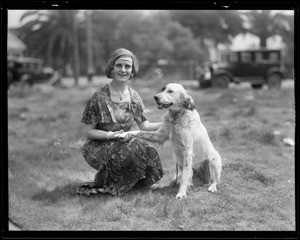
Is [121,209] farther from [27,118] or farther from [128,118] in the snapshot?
[27,118]

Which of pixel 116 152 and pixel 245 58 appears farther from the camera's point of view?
pixel 245 58

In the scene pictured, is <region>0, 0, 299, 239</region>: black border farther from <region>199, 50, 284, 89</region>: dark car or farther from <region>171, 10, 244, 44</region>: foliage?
<region>199, 50, 284, 89</region>: dark car

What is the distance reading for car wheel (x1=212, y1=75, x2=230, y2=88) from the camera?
50.8 ft

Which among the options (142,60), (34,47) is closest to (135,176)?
(142,60)

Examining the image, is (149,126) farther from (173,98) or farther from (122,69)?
(122,69)

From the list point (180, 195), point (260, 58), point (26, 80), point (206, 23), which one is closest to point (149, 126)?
point (180, 195)

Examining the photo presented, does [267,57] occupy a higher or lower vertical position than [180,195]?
higher

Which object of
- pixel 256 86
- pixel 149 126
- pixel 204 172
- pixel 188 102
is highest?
pixel 256 86

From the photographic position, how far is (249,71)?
1566 centimetres

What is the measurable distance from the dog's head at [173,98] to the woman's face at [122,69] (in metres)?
A: 0.41

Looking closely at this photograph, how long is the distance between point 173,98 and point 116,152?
821mm
